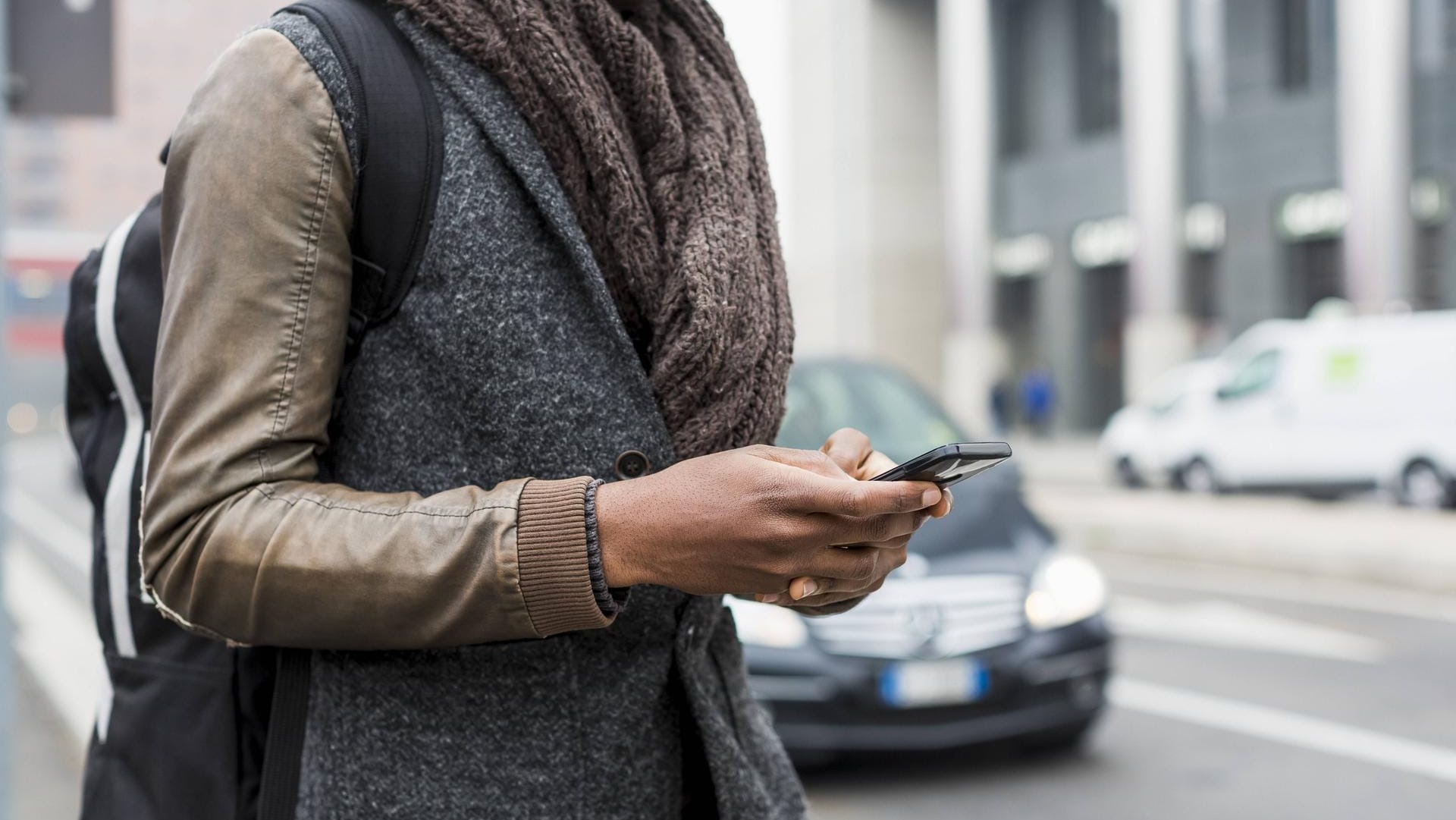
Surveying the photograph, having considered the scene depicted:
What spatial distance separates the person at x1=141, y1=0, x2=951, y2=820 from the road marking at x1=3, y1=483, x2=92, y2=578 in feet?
32.0

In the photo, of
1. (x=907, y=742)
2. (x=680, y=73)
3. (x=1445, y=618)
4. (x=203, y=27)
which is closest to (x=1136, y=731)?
(x=907, y=742)

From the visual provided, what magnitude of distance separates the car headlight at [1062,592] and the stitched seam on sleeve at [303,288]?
448 cm

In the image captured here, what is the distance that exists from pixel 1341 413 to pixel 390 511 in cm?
1621

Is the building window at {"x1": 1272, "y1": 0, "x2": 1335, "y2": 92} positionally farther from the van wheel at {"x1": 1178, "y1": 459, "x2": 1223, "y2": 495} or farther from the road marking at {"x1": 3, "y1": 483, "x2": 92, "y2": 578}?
the road marking at {"x1": 3, "y1": 483, "x2": 92, "y2": 578}

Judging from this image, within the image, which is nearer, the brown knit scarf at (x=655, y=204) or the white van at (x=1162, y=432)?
the brown knit scarf at (x=655, y=204)

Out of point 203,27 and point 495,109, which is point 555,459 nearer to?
point 495,109

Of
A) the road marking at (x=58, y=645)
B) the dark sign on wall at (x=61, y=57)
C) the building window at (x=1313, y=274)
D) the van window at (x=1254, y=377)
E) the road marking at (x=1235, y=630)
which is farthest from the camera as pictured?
the building window at (x=1313, y=274)

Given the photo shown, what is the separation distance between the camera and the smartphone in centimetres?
108

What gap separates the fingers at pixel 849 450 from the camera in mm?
1310

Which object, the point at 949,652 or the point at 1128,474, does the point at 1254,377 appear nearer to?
the point at 1128,474

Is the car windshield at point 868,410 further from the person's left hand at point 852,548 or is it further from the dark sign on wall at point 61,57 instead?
the person's left hand at point 852,548

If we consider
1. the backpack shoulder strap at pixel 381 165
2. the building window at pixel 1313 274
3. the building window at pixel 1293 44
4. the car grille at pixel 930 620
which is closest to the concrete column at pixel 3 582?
the backpack shoulder strap at pixel 381 165

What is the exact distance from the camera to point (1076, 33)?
31.8 metres

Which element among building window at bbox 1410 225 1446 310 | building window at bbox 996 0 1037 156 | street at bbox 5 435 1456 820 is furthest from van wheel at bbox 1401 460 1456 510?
building window at bbox 996 0 1037 156
